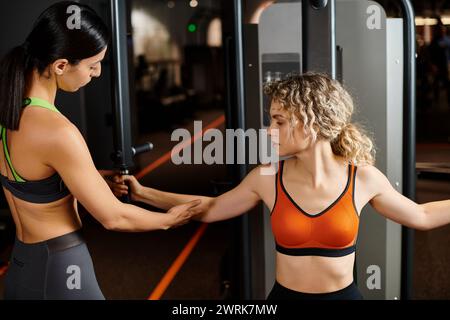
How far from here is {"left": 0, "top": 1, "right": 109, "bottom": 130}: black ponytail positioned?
Result: 5.27 ft

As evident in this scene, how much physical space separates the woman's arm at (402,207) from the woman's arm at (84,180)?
669 millimetres

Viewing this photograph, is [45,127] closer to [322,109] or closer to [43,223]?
[43,223]

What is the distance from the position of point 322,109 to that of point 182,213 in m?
0.53

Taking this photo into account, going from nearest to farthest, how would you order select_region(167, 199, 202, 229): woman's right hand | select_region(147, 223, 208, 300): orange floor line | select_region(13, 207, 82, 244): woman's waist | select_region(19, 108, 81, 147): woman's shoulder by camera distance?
select_region(19, 108, 81, 147): woman's shoulder → select_region(13, 207, 82, 244): woman's waist → select_region(167, 199, 202, 229): woman's right hand → select_region(147, 223, 208, 300): orange floor line

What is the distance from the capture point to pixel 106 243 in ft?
15.7

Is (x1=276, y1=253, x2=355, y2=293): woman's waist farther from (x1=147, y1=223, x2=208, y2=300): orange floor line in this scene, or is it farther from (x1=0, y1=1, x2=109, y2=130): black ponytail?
(x1=147, y1=223, x2=208, y2=300): orange floor line

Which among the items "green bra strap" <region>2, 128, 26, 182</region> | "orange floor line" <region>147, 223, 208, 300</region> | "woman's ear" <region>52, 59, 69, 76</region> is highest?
"woman's ear" <region>52, 59, 69, 76</region>

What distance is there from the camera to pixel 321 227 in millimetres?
1699

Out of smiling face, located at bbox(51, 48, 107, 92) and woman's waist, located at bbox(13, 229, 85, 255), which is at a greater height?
smiling face, located at bbox(51, 48, 107, 92)

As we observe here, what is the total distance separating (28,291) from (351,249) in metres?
0.93

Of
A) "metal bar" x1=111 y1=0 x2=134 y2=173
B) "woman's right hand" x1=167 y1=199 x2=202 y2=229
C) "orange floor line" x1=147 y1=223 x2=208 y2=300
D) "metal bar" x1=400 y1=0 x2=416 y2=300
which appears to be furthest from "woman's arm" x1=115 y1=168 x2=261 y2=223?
"orange floor line" x1=147 y1=223 x2=208 y2=300

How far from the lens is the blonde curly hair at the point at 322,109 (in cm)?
168

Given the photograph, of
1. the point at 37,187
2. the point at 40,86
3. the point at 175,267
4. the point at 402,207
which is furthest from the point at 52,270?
the point at 175,267
